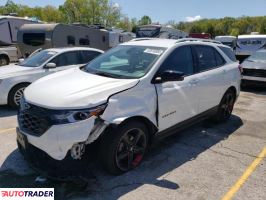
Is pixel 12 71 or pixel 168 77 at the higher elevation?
pixel 168 77

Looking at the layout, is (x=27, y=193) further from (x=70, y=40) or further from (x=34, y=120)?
(x=70, y=40)

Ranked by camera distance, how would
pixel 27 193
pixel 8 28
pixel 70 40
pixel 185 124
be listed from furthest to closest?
pixel 8 28, pixel 70 40, pixel 185 124, pixel 27 193

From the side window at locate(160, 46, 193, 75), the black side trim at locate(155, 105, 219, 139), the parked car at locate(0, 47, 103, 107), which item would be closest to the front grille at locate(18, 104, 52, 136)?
the black side trim at locate(155, 105, 219, 139)

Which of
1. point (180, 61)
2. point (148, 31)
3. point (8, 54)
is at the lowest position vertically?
point (8, 54)

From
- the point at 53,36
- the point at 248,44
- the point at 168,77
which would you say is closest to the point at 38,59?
the point at 168,77

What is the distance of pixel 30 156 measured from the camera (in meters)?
3.78

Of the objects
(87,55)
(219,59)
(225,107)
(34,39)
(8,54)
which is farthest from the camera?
(8,54)

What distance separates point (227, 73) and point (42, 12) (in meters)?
71.1

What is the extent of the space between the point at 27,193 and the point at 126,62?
2.34 m

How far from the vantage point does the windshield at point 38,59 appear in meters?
7.91

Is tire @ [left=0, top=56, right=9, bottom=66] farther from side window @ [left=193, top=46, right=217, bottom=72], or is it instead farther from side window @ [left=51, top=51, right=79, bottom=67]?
side window @ [left=193, top=46, right=217, bottom=72]

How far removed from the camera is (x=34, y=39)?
49.0 ft

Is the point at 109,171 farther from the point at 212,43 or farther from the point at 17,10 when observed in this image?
the point at 17,10

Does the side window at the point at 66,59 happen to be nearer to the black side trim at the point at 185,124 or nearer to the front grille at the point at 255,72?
the black side trim at the point at 185,124
